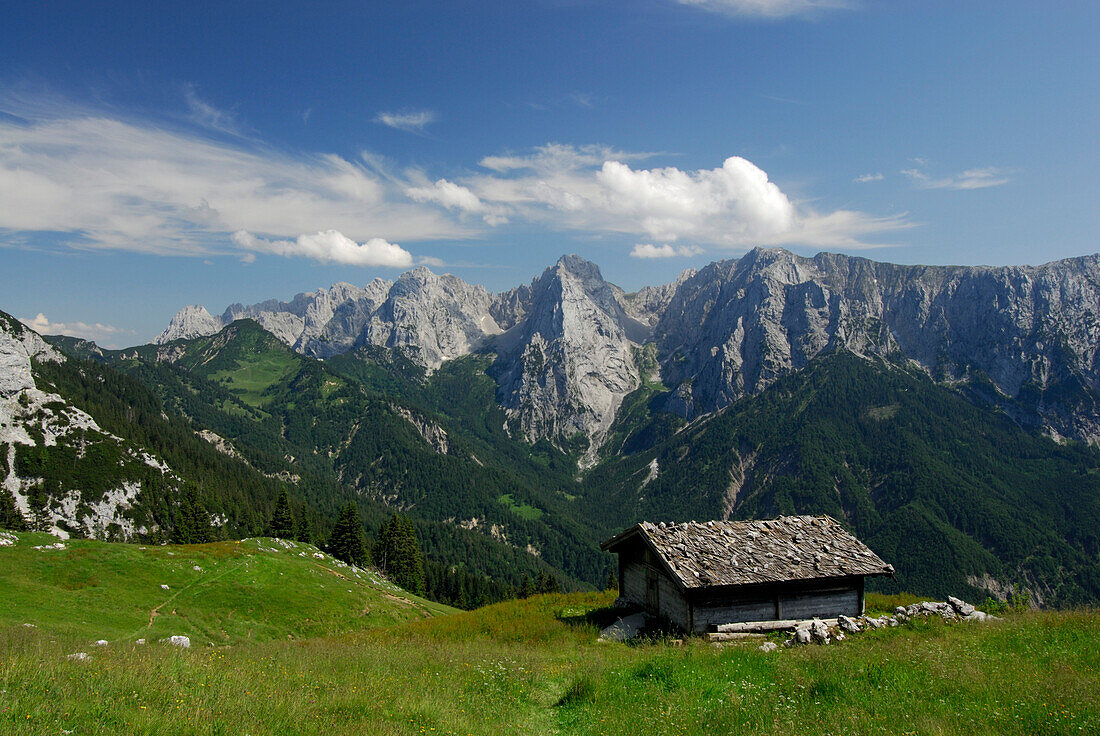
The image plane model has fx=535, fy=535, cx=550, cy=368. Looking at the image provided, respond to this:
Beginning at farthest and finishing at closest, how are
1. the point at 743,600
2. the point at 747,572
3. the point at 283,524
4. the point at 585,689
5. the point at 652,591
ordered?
1. the point at 283,524
2. the point at 652,591
3. the point at 743,600
4. the point at 747,572
5. the point at 585,689

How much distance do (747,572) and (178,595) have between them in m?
46.1

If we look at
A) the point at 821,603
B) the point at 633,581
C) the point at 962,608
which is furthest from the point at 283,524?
the point at 962,608

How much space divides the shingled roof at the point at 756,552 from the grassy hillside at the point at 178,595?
30907mm

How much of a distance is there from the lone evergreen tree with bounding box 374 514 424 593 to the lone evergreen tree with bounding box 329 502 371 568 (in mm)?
8341

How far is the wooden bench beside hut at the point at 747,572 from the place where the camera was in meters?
24.1

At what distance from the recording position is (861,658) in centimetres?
1550

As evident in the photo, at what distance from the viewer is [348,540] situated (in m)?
87.2

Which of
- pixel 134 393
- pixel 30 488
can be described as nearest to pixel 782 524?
pixel 30 488

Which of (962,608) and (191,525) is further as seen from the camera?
(191,525)

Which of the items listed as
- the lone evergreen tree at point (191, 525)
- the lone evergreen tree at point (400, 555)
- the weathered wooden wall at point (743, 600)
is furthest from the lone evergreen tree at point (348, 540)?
the weathered wooden wall at point (743, 600)

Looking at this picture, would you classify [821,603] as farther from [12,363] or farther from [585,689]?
[12,363]

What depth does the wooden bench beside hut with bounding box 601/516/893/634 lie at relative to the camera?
24125mm

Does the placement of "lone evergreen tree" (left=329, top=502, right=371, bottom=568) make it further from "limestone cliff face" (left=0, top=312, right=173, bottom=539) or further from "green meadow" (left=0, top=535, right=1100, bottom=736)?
"green meadow" (left=0, top=535, right=1100, bottom=736)

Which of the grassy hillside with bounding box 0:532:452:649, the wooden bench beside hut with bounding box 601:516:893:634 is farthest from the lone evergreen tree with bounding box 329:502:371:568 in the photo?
the wooden bench beside hut with bounding box 601:516:893:634
